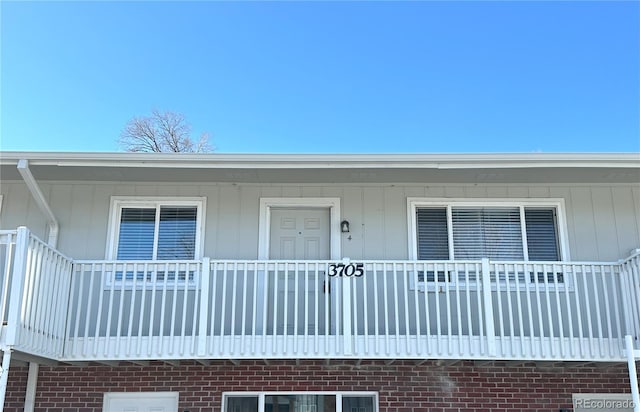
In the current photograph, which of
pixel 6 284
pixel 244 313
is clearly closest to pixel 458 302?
pixel 244 313

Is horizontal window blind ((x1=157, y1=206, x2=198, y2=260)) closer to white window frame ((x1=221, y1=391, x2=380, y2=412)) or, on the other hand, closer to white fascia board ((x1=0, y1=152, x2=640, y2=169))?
white fascia board ((x1=0, y1=152, x2=640, y2=169))

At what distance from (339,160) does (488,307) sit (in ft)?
7.90

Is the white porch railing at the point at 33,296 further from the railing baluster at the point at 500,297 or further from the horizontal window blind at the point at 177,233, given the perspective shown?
the railing baluster at the point at 500,297

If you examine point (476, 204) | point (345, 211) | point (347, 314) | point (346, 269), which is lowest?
point (347, 314)

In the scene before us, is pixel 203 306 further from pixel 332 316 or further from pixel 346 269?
pixel 346 269

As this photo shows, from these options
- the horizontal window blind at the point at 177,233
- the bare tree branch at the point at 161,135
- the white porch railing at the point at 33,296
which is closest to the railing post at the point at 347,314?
the horizontal window blind at the point at 177,233

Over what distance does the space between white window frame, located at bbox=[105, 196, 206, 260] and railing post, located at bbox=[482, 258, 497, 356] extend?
3653 millimetres

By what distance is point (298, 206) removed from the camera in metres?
7.44

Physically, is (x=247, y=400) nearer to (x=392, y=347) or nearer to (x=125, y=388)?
(x=125, y=388)

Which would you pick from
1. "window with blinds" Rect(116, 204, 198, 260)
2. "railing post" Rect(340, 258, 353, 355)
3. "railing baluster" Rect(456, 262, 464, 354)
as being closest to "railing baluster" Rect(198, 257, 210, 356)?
"window with blinds" Rect(116, 204, 198, 260)

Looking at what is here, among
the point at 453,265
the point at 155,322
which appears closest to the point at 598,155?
the point at 453,265

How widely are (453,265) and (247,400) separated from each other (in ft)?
10.0

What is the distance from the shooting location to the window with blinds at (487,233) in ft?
24.0

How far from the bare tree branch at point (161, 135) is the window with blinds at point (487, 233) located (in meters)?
11.2
